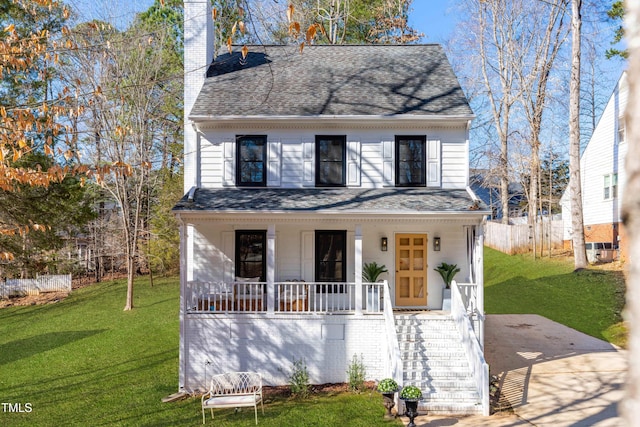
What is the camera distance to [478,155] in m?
30.4

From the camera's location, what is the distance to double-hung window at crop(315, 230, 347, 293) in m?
12.3

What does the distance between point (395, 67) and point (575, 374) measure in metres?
9.92

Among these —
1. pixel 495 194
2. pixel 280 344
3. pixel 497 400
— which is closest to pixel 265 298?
pixel 280 344

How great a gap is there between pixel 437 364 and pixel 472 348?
826 mm

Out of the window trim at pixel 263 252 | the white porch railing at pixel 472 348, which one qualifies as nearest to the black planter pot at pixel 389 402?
the white porch railing at pixel 472 348

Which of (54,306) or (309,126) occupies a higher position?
(309,126)

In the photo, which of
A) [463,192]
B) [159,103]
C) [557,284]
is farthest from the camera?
[159,103]

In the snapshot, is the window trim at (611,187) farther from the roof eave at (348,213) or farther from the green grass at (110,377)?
the green grass at (110,377)

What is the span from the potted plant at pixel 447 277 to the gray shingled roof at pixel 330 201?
1.84 metres

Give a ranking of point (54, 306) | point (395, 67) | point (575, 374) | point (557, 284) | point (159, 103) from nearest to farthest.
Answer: point (575, 374) < point (395, 67) < point (557, 284) < point (54, 306) < point (159, 103)

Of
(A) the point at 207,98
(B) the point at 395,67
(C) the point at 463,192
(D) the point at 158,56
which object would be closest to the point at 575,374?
(C) the point at 463,192

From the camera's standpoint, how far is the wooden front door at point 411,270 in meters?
12.4

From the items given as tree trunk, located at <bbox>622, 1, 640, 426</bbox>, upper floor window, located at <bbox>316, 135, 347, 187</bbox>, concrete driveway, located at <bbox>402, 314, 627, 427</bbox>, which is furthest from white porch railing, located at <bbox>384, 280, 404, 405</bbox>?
tree trunk, located at <bbox>622, 1, 640, 426</bbox>

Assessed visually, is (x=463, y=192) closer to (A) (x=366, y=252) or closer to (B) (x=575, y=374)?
(A) (x=366, y=252)
